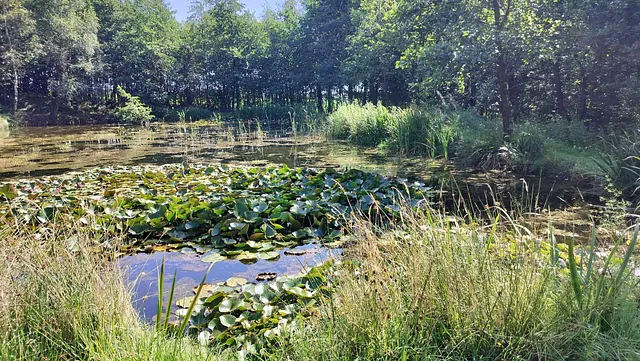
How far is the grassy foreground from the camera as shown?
70.7 inches

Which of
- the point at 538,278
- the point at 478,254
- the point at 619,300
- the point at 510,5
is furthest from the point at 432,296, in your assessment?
the point at 510,5

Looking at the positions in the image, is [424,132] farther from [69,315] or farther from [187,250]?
[69,315]

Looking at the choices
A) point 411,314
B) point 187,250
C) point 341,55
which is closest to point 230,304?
point 411,314

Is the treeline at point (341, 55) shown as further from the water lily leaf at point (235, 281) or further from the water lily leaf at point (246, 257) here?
the water lily leaf at point (235, 281)

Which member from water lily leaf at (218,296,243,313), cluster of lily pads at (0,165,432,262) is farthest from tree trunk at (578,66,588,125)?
water lily leaf at (218,296,243,313)

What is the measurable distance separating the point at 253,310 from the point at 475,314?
1338mm

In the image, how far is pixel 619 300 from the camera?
187 cm

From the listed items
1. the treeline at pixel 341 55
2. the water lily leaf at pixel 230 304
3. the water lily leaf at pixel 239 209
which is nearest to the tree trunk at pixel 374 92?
the treeline at pixel 341 55

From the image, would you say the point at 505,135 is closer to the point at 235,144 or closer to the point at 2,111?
the point at 235,144

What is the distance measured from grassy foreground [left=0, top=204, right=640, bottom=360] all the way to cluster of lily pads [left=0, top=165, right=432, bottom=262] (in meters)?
1.05

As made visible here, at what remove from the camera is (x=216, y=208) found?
14.3ft

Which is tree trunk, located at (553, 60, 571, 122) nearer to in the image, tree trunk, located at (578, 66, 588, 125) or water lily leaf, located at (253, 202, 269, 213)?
tree trunk, located at (578, 66, 588, 125)

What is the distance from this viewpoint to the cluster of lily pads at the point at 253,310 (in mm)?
2273

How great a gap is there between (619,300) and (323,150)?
9.45 metres
